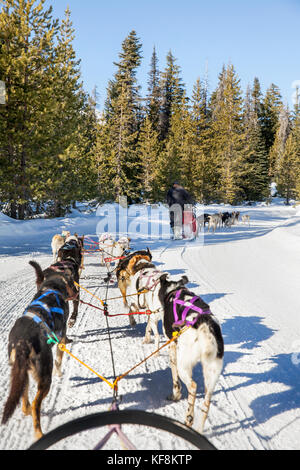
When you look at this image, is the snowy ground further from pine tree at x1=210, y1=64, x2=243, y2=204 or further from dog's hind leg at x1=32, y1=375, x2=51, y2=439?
Answer: pine tree at x1=210, y1=64, x2=243, y2=204

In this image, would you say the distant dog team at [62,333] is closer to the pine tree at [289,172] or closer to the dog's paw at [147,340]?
the dog's paw at [147,340]

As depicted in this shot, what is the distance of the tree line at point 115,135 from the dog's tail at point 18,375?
1270cm

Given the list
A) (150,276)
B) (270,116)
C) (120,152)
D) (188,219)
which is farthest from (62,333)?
(270,116)

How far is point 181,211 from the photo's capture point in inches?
468

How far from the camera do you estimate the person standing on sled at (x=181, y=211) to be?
11.5 m

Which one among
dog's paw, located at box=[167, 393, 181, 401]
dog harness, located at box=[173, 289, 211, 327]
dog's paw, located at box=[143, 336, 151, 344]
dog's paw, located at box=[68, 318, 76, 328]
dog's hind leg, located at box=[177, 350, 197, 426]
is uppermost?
dog harness, located at box=[173, 289, 211, 327]

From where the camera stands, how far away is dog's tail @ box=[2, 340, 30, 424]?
1748 mm

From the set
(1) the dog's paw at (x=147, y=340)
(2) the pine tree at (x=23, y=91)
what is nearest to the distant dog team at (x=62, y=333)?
(1) the dog's paw at (x=147, y=340)

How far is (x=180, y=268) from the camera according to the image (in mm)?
7789

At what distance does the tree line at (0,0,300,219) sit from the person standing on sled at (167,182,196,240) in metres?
→ 6.65

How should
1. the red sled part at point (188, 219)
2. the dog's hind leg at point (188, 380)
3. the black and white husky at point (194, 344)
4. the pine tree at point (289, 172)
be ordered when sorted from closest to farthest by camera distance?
the black and white husky at point (194, 344), the dog's hind leg at point (188, 380), the red sled part at point (188, 219), the pine tree at point (289, 172)

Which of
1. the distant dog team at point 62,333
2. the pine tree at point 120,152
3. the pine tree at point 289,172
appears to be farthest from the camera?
the pine tree at point 289,172

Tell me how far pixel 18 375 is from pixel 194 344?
1274 millimetres

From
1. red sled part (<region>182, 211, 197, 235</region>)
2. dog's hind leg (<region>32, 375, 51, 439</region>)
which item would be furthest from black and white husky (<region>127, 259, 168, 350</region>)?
red sled part (<region>182, 211, 197, 235</region>)
